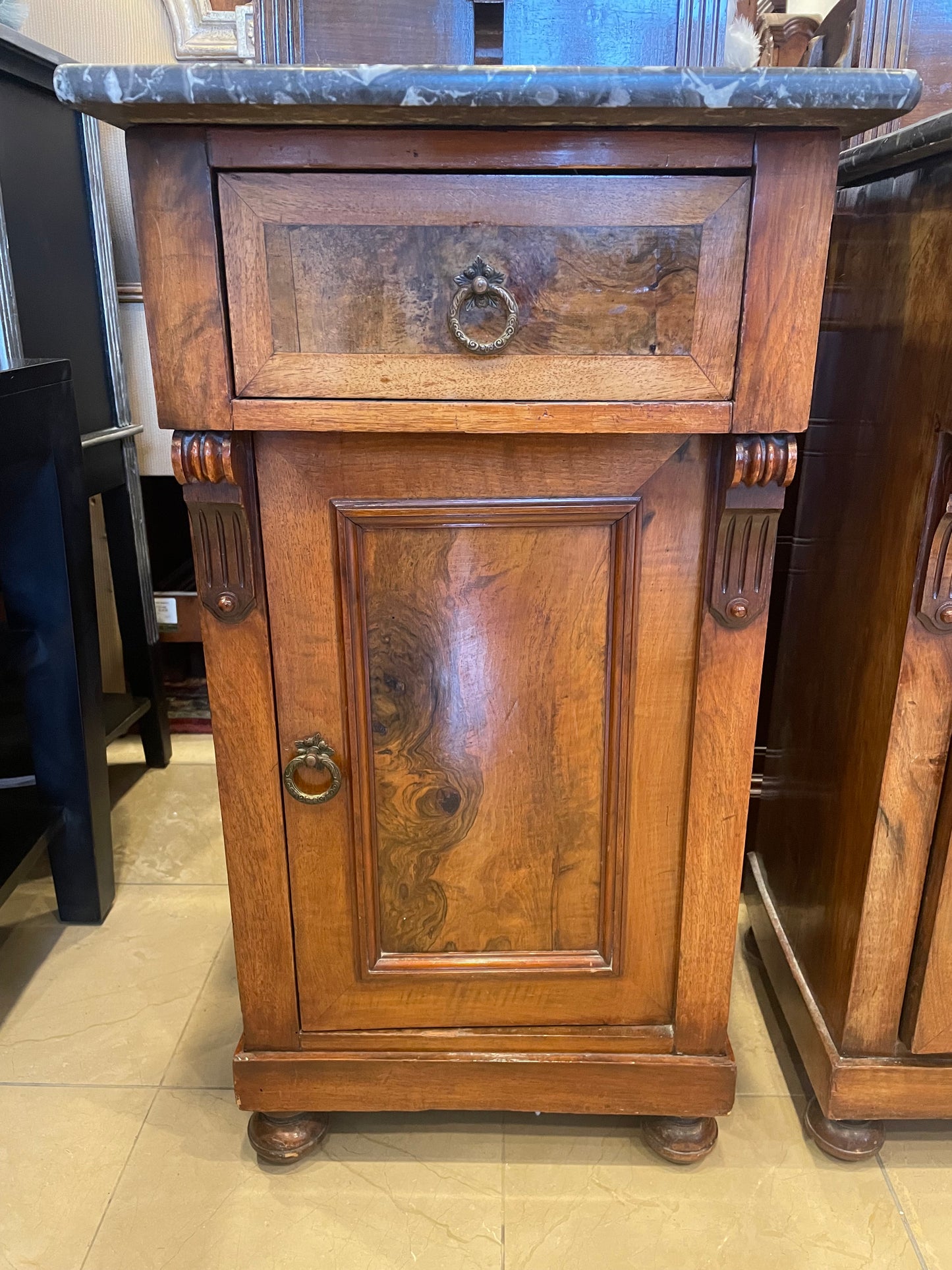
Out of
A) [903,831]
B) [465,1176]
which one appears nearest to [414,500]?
[903,831]

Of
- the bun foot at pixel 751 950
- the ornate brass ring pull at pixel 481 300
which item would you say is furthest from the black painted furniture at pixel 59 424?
the bun foot at pixel 751 950

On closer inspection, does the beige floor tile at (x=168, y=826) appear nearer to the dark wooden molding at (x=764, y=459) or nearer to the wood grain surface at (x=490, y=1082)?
the wood grain surface at (x=490, y=1082)

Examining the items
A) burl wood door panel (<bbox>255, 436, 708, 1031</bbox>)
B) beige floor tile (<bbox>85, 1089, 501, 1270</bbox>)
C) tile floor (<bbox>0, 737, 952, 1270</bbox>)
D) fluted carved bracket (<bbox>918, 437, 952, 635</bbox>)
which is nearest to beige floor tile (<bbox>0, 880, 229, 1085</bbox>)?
tile floor (<bbox>0, 737, 952, 1270</bbox>)

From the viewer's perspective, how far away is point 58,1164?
3.37 ft

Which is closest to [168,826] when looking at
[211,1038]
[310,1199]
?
[211,1038]

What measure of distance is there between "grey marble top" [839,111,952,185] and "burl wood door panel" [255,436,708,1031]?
312mm

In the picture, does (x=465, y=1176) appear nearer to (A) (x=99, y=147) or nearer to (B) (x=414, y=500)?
(B) (x=414, y=500)

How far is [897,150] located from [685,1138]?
1.00 meters

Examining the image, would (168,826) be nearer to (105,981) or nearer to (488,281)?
(105,981)

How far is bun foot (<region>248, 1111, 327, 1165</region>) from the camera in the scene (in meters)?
1.01

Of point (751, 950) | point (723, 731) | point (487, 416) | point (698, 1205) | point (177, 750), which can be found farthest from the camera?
point (177, 750)

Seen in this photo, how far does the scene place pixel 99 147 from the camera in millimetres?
1550

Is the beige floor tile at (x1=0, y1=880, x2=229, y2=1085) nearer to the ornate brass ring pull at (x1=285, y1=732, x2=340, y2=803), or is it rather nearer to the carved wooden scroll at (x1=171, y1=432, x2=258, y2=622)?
the ornate brass ring pull at (x1=285, y1=732, x2=340, y2=803)

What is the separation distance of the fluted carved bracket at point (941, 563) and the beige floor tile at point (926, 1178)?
24.0 inches
